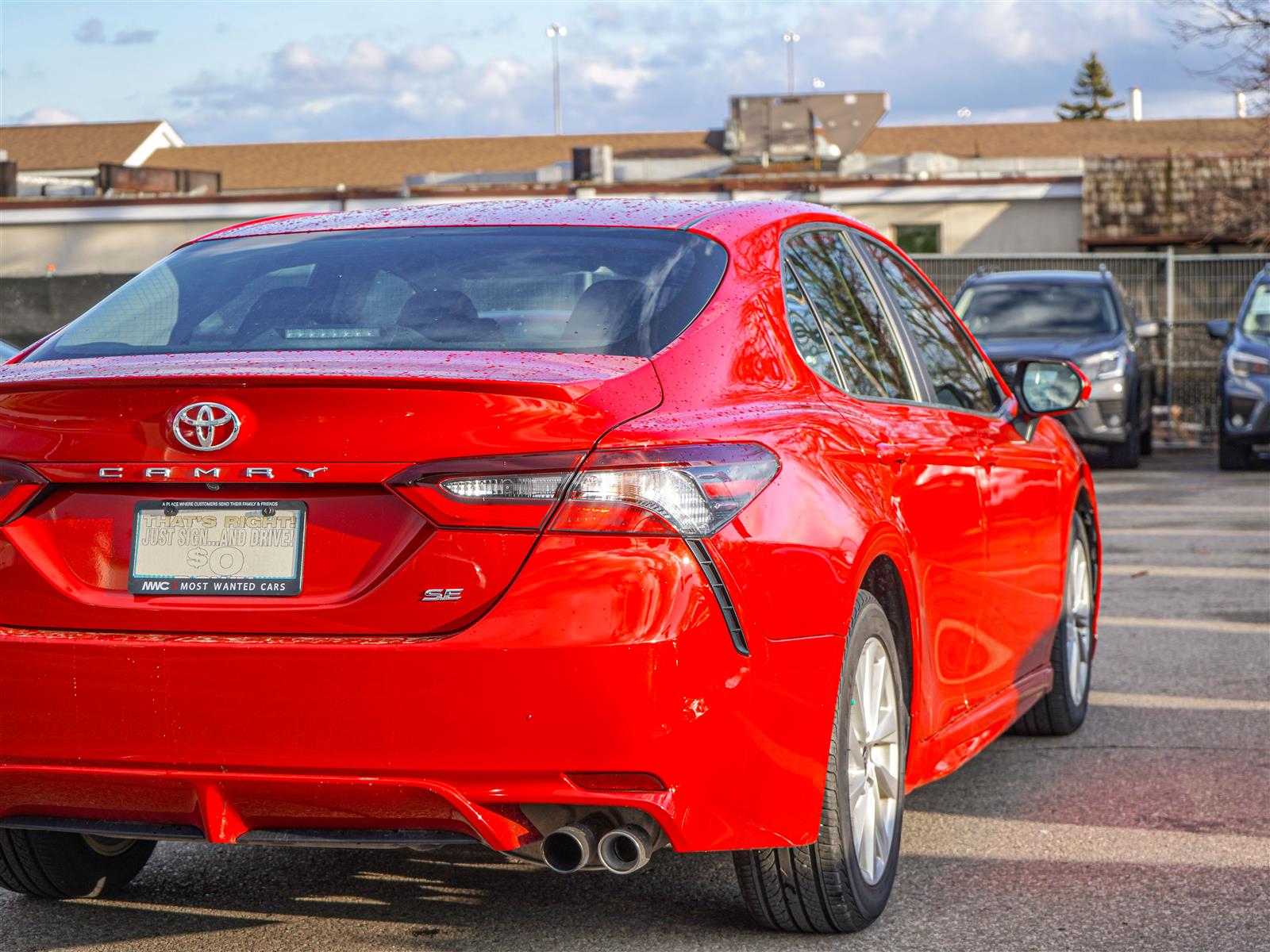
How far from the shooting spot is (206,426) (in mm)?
3564

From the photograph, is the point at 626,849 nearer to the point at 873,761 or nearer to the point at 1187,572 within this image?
the point at 873,761

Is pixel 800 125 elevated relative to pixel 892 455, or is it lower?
elevated

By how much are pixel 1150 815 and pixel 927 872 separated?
92 cm

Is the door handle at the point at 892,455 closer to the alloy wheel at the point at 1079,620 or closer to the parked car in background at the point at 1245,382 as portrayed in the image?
the alloy wheel at the point at 1079,620

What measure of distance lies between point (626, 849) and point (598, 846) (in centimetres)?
6

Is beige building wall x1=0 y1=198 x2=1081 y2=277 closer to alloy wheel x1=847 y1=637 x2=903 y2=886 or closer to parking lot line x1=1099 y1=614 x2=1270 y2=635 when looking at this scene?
parking lot line x1=1099 y1=614 x2=1270 y2=635

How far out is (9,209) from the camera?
135 feet

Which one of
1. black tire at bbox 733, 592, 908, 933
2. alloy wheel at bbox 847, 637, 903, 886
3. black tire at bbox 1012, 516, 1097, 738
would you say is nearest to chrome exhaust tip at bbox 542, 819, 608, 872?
black tire at bbox 733, 592, 908, 933

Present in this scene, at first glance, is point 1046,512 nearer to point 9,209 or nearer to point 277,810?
point 277,810

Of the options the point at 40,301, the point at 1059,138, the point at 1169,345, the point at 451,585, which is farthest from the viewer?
the point at 1059,138

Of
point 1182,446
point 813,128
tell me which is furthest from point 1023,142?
point 1182,446

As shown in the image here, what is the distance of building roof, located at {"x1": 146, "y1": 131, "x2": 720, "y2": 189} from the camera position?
58.2m

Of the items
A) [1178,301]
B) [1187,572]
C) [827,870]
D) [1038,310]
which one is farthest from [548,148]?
[827,870]

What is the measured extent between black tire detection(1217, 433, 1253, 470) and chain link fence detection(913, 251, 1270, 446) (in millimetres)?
4201
